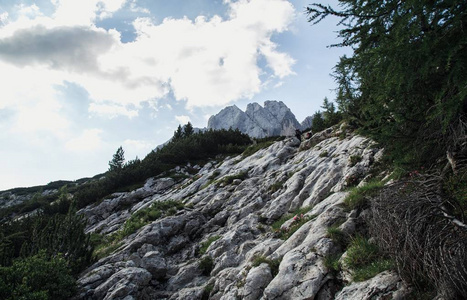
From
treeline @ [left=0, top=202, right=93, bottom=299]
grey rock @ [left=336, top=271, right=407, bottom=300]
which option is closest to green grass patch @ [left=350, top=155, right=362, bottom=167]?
grey rock @ [left=336, top=271, right=407, bottom=300]

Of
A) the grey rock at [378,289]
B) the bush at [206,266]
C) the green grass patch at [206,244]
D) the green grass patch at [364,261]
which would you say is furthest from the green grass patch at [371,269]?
the green grass patch at [206,244]

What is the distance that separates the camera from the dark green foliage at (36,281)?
9430 millimetres

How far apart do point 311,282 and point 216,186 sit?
Result: 17641mm

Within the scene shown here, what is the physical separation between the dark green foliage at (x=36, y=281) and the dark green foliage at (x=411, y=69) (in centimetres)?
1350

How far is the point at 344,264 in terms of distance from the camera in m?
7.32

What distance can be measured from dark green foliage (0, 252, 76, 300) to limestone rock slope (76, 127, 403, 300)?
0.94 meters

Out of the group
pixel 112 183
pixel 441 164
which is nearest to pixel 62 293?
pixel 441 164

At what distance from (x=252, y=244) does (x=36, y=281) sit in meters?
9.23

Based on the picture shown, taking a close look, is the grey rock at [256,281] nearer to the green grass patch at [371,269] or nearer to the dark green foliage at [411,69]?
the green grass patch at [371,269]

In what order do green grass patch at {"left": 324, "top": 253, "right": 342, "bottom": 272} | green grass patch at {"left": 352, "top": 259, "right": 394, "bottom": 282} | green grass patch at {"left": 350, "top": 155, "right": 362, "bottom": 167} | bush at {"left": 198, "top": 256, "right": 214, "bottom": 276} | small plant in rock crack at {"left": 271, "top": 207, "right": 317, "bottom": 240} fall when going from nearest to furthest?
green grass patch at {"left": 352, "top": 259, "right": 394, "bottom": 282}
green grass patch at {"left": 324, "top": 253, "right": 342, "bottom": 272}
small plant in rock crack at {"left": 271, "top": 207, "right": 317, "bottom": 240}
bush at {"left": 198, "top": 256, "right": 214, "bottom": 276}
green grass patch at {"left": 350, "top": 155, "right": 362, "bottom": 167}

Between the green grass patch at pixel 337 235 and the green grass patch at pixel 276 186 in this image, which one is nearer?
the green grass patch at pixel 337 235

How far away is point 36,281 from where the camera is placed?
1035 cm

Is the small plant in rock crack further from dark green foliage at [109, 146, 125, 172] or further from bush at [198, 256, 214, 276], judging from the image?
dark green foliage at [109, 146, 125, 172]

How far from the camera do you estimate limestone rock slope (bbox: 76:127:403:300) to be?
26.1 feet
